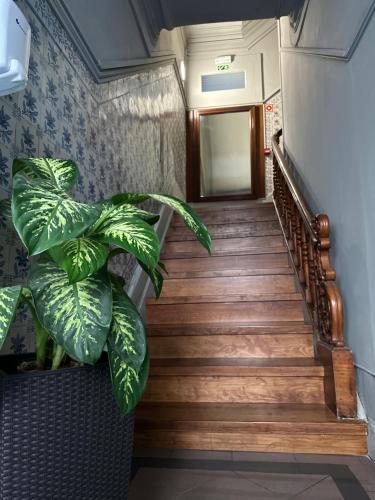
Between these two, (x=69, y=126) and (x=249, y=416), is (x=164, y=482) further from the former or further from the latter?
(x=69, y=126)

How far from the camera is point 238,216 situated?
379 centimetres

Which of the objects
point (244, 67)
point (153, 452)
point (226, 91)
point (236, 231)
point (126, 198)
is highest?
point (244, 67)

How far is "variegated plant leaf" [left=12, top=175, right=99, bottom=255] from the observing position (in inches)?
21.5

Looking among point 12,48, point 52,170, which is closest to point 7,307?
point 52,170

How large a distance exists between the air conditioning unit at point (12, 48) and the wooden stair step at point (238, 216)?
115 inches

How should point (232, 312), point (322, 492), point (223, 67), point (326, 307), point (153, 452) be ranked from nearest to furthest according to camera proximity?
1. point (322, 492)
2. point (153, 452)
3. point (326, 307)
4. point (232, 312)
5. point (223, 67)

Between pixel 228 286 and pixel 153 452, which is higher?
pixel 228 286

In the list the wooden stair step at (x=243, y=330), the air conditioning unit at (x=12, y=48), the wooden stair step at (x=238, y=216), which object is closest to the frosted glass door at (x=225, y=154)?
the wooden stair step at (x=238, y=216)

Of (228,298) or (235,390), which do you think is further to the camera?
(228,298)

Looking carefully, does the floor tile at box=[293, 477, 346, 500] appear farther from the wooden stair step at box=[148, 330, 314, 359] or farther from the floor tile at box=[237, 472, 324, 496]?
the wooden stair step at box=[148, 330, 314, 359]

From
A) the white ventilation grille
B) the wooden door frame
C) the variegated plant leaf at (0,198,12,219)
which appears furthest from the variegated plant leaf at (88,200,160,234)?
the white ventilation grille

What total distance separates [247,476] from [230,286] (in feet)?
4.73

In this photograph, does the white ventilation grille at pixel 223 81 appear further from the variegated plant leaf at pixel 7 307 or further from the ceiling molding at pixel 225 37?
the variegated plant leaf at pixel 7 307

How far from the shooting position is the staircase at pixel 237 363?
1.55 meters
